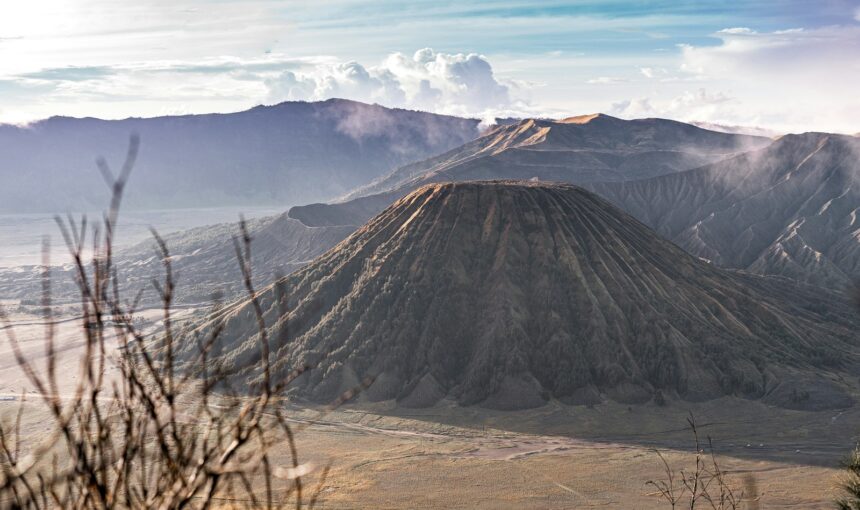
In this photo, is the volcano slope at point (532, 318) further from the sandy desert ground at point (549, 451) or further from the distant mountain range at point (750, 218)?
the distant mountain range at point (750, 218)

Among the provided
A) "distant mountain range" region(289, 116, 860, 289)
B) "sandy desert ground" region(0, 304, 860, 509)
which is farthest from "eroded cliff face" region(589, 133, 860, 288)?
"sandy desert ground" region(0, 304, 860, 509)

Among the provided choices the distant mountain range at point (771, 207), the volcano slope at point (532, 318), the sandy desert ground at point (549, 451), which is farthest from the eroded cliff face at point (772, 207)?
the sandy desert ground at point (549, 451)

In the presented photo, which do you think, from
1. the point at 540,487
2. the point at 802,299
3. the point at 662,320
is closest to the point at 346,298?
the point at 662,320

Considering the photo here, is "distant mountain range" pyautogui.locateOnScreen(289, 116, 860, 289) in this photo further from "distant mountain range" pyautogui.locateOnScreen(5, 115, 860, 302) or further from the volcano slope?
the volcano slope

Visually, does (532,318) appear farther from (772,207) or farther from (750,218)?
(772,207)

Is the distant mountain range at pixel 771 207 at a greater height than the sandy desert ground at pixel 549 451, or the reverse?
the distant mountain range at pixel 771 207
